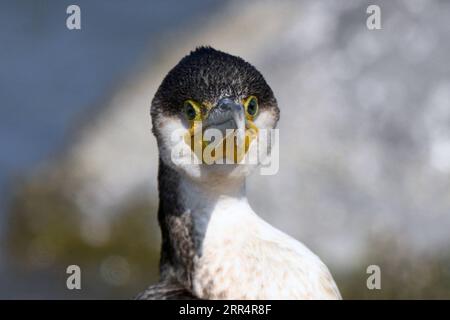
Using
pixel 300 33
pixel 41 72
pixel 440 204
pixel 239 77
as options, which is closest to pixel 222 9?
pixel 300 33

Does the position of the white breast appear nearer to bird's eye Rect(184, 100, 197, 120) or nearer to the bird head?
the bird head

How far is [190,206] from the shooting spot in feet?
12.5

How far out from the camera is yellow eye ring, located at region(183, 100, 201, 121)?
3693 millimetres

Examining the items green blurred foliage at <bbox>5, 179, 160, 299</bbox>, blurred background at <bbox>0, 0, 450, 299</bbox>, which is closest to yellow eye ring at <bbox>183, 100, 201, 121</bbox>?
blurred background at <bbox>0, 0, 450, 299</bbox>

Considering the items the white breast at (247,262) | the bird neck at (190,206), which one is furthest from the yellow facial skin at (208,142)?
the white breast at (247,262)

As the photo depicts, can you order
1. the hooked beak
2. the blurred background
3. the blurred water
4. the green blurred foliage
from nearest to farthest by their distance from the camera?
the hooked beak < the blurred background < the green blurred foliage < the blurred water

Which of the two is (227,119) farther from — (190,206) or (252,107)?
(190,206)

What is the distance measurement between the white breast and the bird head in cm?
19

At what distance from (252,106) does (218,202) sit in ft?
1.27

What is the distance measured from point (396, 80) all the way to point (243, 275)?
4.18 m

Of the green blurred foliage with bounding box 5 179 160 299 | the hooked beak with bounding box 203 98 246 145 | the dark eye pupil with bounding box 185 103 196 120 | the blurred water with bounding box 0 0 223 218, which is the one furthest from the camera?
the blurred water with bounding box 0 0 223 218

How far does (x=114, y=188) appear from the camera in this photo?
791 centimetres

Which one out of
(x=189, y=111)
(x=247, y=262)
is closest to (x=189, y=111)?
(x=189, y=111)
